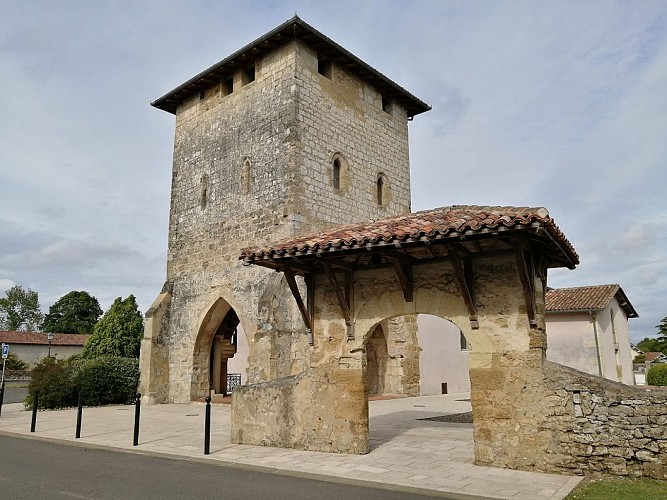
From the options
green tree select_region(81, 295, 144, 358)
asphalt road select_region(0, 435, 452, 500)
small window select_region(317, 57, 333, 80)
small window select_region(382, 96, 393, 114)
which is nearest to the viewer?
asphalt road select_region(0, 435, 452, 500)

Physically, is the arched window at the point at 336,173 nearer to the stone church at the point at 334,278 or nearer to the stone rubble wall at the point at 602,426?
the stone church at the point at 334,278

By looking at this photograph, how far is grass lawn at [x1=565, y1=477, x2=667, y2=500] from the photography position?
5.78 m

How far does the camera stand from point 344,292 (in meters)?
9.19

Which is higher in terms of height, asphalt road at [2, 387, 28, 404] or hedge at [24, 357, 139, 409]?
hedge at [24, 357, 139, 409]

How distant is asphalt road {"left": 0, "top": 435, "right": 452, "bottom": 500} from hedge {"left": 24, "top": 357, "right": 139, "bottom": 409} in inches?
330

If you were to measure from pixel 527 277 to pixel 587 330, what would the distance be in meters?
17.8

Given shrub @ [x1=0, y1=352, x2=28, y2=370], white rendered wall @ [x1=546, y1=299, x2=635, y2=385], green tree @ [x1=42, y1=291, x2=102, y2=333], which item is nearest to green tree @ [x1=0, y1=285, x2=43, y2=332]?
green tree @ [x1=42, y1=291, x2=102, y2=333]

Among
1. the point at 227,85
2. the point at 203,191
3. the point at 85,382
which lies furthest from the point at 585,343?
the point at 85,382

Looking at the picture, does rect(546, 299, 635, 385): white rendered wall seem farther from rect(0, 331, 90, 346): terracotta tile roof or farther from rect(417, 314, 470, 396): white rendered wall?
rect(0, 331, 90, 346): terracotta tile roof

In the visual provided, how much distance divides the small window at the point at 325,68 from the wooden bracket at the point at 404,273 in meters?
11.2

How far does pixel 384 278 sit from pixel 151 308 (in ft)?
39.8

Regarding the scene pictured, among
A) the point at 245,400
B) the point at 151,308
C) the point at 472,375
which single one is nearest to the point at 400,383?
the point at 151,308

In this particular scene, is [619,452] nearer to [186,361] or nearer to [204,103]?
[186,361]

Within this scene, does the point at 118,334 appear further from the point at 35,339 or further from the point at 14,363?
the point at 35,339
